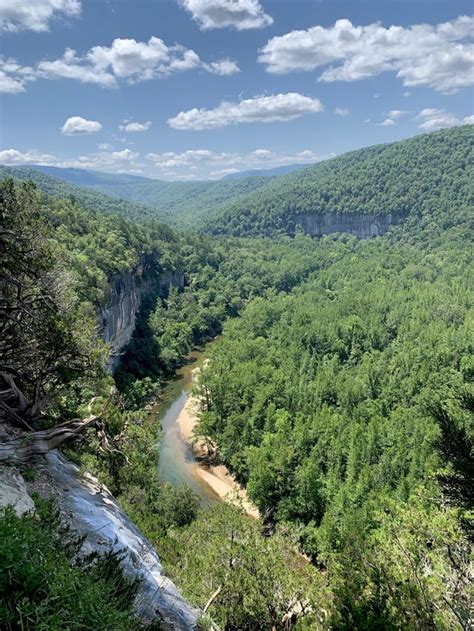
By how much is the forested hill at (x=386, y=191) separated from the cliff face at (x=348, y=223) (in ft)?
4.80

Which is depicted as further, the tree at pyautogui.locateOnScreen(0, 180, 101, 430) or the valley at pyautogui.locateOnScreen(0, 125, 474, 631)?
the valley at pyautogui.locateOnScreen(0, 125, 474, 631)

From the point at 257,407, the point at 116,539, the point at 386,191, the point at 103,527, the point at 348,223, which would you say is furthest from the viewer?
the point at 386,191

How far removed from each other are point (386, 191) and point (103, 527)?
170 meters

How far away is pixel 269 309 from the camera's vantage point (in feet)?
258

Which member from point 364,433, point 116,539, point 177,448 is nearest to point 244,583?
point 116,539

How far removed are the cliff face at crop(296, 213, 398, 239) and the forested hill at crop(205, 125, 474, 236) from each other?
146cm

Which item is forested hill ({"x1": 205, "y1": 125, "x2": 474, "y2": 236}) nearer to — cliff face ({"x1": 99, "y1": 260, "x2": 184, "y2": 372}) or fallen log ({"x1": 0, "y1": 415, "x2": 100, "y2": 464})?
cliff face ({"x1": 99, "y1": 260, "x2": 184, "y2": 372})

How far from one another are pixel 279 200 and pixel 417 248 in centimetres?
6693

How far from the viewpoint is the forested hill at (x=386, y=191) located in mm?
148875

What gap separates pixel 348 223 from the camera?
160m

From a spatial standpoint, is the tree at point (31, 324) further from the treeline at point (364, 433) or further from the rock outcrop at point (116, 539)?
the treeline at point (364, 433)

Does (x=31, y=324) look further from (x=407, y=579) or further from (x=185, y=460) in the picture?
(x=185, y=460)

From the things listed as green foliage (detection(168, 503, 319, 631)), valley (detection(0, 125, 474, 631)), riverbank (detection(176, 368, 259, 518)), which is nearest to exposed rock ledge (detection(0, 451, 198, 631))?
valley (detection(0, 125, 474, 631))

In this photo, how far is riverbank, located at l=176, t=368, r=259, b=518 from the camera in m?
33.3
